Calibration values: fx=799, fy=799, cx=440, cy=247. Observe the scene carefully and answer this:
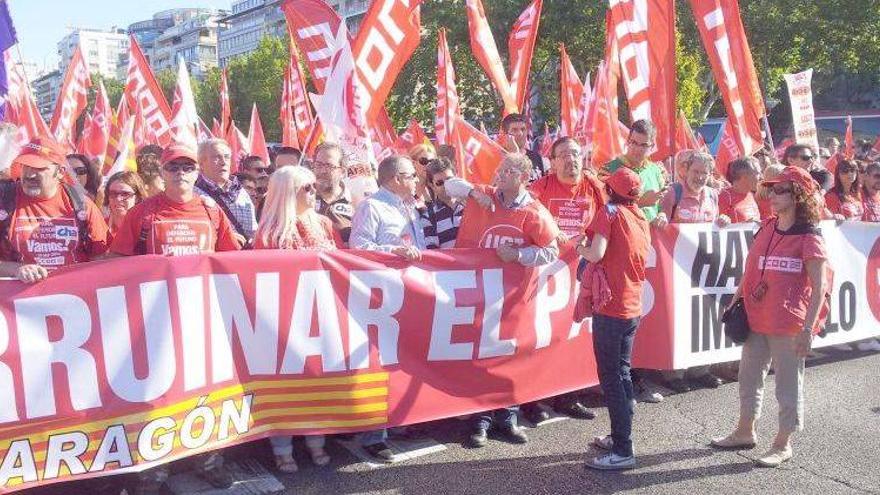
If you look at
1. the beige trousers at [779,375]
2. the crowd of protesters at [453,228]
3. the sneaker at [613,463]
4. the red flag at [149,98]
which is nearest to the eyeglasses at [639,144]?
the crowd of protesters at [453,228]

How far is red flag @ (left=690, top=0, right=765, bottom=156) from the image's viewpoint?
6.89 metres

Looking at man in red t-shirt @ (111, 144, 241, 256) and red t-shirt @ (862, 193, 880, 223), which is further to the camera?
red t-shirt @ (862, 193, 880, 223)

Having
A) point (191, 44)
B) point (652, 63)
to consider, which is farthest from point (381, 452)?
point (191, 44)

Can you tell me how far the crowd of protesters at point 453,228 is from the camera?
4230 mm

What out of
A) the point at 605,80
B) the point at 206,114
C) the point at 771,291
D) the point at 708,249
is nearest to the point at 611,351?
the point at 771,291

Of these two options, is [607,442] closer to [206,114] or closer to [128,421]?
[128,421]

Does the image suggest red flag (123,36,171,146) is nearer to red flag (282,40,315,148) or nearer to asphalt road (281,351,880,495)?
red flag (282,40,315,148)

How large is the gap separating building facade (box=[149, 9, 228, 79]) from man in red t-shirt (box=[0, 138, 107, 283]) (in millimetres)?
137388

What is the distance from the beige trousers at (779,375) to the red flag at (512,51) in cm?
381

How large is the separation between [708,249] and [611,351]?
6.34 feet

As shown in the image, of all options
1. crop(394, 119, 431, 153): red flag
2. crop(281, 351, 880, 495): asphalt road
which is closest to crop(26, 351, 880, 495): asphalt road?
crop(281, 351, 880, 495): asphalt road

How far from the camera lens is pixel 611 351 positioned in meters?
4.43

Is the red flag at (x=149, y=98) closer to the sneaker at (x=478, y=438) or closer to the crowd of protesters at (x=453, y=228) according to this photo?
the crowd of protesters at (x=453, y=228)

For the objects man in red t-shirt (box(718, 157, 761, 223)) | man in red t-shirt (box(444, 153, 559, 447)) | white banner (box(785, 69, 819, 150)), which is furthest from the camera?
white banner (box(785, 69, 819, 150))
